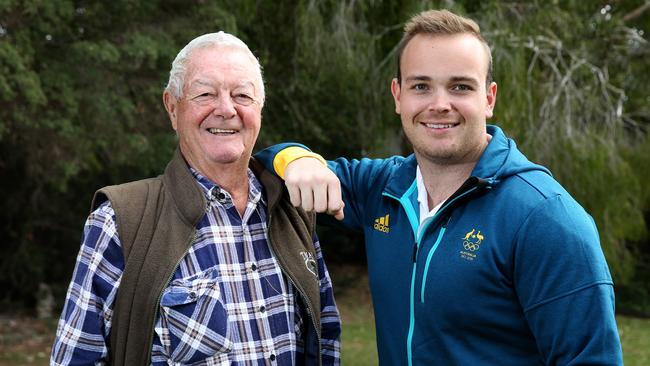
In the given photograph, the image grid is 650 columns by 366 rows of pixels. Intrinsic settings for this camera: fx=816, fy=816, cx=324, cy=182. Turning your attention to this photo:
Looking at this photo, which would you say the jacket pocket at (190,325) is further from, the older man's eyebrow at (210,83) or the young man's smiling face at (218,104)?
the older man's eyebrow at (210,83)

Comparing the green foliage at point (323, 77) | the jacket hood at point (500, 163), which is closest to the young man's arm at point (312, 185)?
the jacket hood at point (500, 163)

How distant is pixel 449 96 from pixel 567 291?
67cm

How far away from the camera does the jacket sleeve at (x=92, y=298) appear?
7.53 ft

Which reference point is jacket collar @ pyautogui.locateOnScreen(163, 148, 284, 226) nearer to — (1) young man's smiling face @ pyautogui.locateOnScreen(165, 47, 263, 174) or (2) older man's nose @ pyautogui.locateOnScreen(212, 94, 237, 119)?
(1) young man's smiling face @ pyautogui.locateOnScreen(165, 47, 263, 174)

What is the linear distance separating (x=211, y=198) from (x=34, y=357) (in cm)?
759

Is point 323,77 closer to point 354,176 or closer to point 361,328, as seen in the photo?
point 361,328

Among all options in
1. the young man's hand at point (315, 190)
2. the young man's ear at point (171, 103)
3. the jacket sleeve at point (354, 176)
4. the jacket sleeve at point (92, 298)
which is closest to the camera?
the jacket sleeve at point (92, 298)

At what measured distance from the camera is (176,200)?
2469 mm

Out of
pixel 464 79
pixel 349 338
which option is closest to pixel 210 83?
pixel 464 79

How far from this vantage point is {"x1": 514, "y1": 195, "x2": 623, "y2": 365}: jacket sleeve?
2.02 m

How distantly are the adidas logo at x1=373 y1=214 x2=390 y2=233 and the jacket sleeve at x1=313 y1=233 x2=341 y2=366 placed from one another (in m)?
0.30

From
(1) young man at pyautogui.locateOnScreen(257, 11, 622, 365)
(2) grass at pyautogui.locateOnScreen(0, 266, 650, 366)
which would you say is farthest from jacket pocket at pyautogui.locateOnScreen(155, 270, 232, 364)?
(2) grass at pyautogui.locateOnScreen(0, 266, 650, 366)

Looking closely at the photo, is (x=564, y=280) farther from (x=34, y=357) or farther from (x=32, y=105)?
(x=34, y=357)

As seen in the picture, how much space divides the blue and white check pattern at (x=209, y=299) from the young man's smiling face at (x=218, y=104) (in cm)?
11
